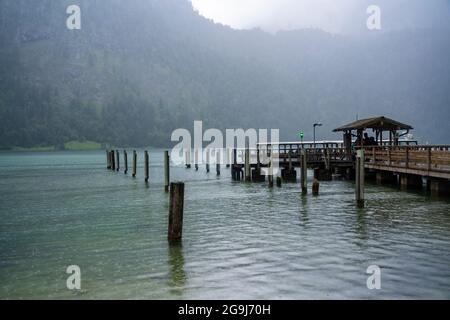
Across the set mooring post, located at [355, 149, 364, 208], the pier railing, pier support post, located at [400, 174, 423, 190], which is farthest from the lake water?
pier support post, located at [400, 174, 423, 190]

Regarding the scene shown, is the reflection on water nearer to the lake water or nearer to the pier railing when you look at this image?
the lake water

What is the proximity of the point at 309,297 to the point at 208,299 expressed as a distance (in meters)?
2.21

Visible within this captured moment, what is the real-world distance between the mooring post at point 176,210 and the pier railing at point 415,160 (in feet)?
49.3

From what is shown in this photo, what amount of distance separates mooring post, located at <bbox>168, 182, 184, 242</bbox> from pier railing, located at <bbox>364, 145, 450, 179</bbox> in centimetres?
1503

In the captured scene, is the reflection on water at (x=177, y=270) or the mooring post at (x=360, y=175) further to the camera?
the mooring post at (x=360, y=175)

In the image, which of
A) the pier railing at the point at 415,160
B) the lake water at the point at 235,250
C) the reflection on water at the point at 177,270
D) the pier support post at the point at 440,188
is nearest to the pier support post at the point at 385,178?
the pier railing at the point at 415,160

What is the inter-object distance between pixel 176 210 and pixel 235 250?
2.43 m

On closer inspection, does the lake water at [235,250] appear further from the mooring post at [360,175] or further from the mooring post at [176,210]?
the mooring post at [360,175]

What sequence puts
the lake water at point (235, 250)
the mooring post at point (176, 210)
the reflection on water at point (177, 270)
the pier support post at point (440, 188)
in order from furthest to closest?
the pier support post at point (440, 188)
the mooring post at point (176, 210)
the reflection on water at point (177, 270)
the lake water at point (235, 250)

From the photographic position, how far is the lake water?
10.9 metres

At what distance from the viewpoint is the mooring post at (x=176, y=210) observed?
15.2 m

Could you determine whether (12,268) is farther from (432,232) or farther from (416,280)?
(432,232)

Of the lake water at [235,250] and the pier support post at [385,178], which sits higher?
the pier support post at [385,178]

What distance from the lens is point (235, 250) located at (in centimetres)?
1473
